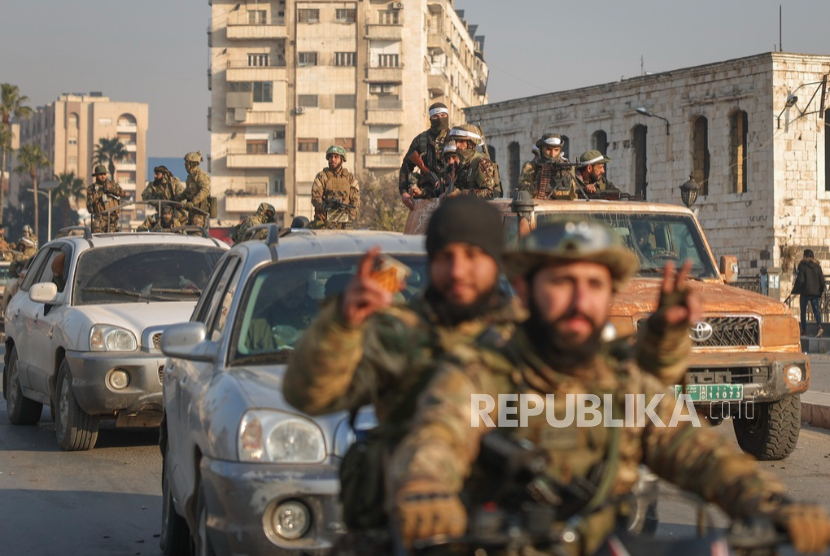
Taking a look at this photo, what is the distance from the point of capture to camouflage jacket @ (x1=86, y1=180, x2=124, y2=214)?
872 inches

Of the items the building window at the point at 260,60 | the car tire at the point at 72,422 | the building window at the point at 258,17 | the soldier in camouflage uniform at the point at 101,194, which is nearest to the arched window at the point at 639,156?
the soldier in camouflage uniform at the point at 101,194

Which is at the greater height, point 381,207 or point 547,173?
point 381,207

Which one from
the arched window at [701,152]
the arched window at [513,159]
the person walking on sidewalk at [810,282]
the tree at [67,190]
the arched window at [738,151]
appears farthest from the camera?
the tree at [67,190]

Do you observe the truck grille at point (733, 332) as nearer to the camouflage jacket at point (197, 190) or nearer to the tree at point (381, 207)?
the camouflage jacket at point (197, 190)

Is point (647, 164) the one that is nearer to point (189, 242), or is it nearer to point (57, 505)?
point (189, 242)

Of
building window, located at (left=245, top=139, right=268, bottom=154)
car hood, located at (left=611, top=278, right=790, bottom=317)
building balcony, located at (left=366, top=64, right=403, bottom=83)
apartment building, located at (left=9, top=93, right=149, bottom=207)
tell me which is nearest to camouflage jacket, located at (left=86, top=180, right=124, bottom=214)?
car hood, located at (left=611, top=278, right=790, bottom=317)

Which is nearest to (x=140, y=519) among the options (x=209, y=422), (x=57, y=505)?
(x=57, y=505)

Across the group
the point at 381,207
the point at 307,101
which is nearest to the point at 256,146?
the point at 307,101

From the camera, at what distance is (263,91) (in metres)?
96.4

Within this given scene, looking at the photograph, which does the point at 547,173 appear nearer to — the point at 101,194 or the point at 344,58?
the point at 101,194

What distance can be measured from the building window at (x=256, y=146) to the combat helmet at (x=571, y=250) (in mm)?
95728

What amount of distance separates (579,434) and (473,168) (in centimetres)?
1052

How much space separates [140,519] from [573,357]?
5.81m

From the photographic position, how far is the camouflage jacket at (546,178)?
1410 centimetres
